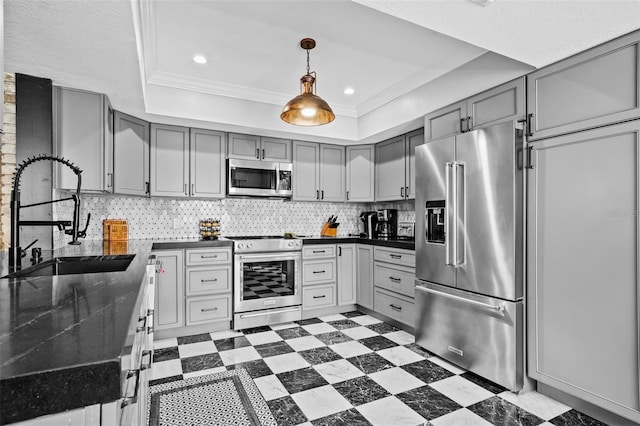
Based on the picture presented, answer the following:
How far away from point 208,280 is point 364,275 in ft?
5.92

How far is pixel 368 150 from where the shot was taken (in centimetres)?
460

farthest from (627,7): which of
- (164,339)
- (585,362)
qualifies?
(164,339)

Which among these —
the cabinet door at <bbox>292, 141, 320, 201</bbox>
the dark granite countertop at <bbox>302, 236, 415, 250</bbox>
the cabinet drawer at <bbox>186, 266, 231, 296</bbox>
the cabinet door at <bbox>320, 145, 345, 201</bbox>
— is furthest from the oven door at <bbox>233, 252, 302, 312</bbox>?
the cabinet door at <bbox>320, 145, 345, 201</bbox>

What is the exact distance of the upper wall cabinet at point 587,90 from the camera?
1.87 metres

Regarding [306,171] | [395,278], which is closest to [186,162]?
[306,171]

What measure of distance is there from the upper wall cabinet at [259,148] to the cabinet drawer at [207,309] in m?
1.62

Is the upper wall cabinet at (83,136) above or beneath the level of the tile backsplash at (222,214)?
above

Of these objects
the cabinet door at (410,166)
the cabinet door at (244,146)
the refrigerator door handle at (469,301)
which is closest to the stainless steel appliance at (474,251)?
the refrigerator door handle at (469,301)

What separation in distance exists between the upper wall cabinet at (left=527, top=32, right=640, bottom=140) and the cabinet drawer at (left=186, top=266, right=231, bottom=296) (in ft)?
9.82

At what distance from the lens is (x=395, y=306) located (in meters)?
3.62

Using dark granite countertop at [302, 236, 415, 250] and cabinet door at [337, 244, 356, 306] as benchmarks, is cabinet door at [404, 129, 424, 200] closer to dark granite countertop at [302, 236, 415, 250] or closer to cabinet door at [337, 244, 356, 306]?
dark granite countertop at [302, 236, 415, 250]

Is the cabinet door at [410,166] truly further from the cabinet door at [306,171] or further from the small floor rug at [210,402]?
the small floor rug at [210,402]

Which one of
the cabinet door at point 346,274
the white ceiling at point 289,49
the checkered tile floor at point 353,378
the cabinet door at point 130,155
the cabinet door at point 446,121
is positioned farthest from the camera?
the cabinet door at point 346,274

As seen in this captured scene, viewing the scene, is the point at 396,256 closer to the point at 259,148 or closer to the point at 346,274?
the point at 346,274
